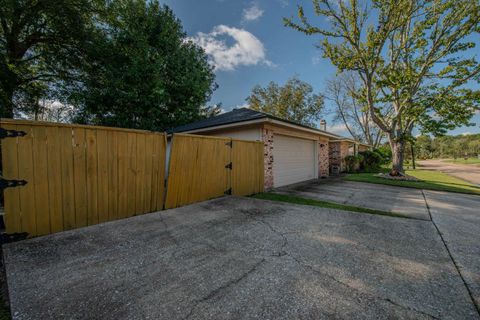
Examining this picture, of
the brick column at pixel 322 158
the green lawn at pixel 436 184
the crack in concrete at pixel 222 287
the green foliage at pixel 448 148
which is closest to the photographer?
the crack in concrete at pixel 222 287

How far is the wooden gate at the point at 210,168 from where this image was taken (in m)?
4.68

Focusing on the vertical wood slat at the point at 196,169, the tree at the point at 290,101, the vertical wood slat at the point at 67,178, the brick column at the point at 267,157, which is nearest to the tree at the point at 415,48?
the brick column at the point at 267,157

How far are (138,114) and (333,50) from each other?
11.2 meters

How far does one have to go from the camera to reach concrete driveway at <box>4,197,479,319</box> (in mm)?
1604

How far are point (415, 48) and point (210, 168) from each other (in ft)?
44.0

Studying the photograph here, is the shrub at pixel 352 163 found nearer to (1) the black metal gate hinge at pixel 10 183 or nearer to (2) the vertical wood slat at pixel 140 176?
(2) the vertical wood slat at pixel 140 176

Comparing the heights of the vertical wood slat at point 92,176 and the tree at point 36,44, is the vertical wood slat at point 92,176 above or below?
below

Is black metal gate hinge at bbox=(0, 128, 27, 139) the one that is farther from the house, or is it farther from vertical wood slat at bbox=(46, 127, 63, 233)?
the house

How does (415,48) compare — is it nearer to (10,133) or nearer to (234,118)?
(234,118)

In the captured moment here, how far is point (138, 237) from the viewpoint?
3.04 meters

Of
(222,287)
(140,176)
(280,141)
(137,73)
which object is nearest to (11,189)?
(140,176)

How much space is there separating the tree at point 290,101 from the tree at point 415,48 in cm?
1226

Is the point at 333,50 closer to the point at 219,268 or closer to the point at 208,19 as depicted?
the point at 208,19

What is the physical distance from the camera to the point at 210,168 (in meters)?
5.40
